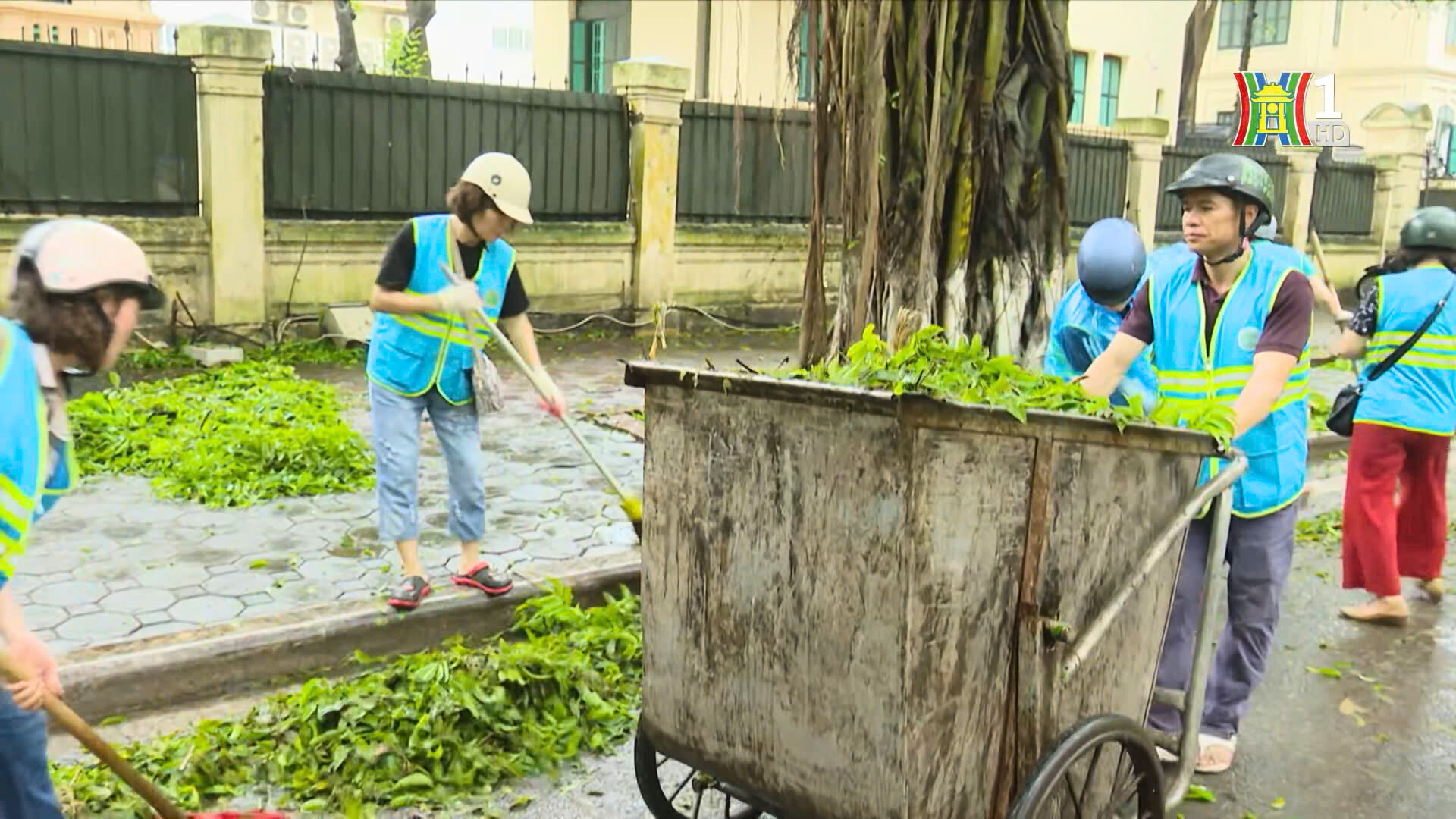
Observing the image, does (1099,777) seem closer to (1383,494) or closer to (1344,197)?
(1383,494)

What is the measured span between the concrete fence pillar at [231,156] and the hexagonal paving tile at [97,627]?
5.89 meters

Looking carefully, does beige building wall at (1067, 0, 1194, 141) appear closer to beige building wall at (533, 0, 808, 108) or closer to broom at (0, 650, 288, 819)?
beige building wall at (533, 0, 808, 108)

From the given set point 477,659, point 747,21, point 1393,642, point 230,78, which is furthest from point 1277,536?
point 747,21

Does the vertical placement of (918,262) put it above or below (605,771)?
above

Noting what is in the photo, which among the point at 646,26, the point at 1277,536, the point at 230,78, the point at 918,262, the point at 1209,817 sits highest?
the point at 646,26

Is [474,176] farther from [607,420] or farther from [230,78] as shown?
[230,78]

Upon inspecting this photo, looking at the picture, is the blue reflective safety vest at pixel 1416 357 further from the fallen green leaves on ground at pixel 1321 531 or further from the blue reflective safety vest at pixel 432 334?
the blue reflective safety vest at pixel 432 334

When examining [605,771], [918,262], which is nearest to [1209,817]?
[605,771]

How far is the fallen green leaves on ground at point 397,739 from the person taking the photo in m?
3.65

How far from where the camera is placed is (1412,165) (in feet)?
70.9

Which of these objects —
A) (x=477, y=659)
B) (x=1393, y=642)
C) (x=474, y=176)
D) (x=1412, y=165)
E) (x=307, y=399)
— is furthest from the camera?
(x=1412, y=165)

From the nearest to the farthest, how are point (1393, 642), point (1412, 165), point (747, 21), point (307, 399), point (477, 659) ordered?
1. point (477, 659)
2. point (1393, 642)
3. point (307, 399)
4. point (747, 21)
5. point (1412, 165)

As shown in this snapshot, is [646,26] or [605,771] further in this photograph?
[646,26]

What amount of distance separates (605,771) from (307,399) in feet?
17.3
